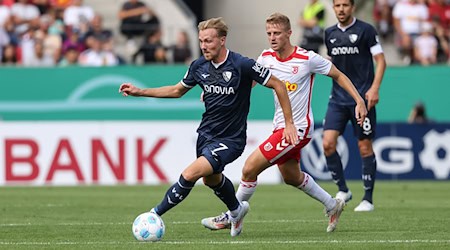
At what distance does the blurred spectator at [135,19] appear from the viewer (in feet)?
85.5

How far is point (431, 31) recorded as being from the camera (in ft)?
88.8

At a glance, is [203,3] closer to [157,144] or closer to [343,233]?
[157,144]

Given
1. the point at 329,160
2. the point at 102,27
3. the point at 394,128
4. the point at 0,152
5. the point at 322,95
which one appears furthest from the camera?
the point at 102,27

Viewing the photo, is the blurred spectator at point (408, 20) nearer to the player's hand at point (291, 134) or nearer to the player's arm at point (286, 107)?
the player's arm at point (286, 107)

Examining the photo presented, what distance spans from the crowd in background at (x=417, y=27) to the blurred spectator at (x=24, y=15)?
8.19 meters

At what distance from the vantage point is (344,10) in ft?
47.0

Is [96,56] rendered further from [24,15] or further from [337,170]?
[337,170]

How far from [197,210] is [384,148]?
817 cm

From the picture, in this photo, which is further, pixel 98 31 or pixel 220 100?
pixel 98 31

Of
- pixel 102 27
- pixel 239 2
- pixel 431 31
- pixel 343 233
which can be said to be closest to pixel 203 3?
pixel 239 2

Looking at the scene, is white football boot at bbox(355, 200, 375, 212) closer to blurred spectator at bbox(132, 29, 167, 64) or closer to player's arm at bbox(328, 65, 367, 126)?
player's arm at bbox(328, 65, 367, 126)

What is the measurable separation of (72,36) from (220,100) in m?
14.9

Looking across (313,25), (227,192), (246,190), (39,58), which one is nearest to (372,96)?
(246,190)

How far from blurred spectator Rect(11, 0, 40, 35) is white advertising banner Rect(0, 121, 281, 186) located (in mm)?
4596
